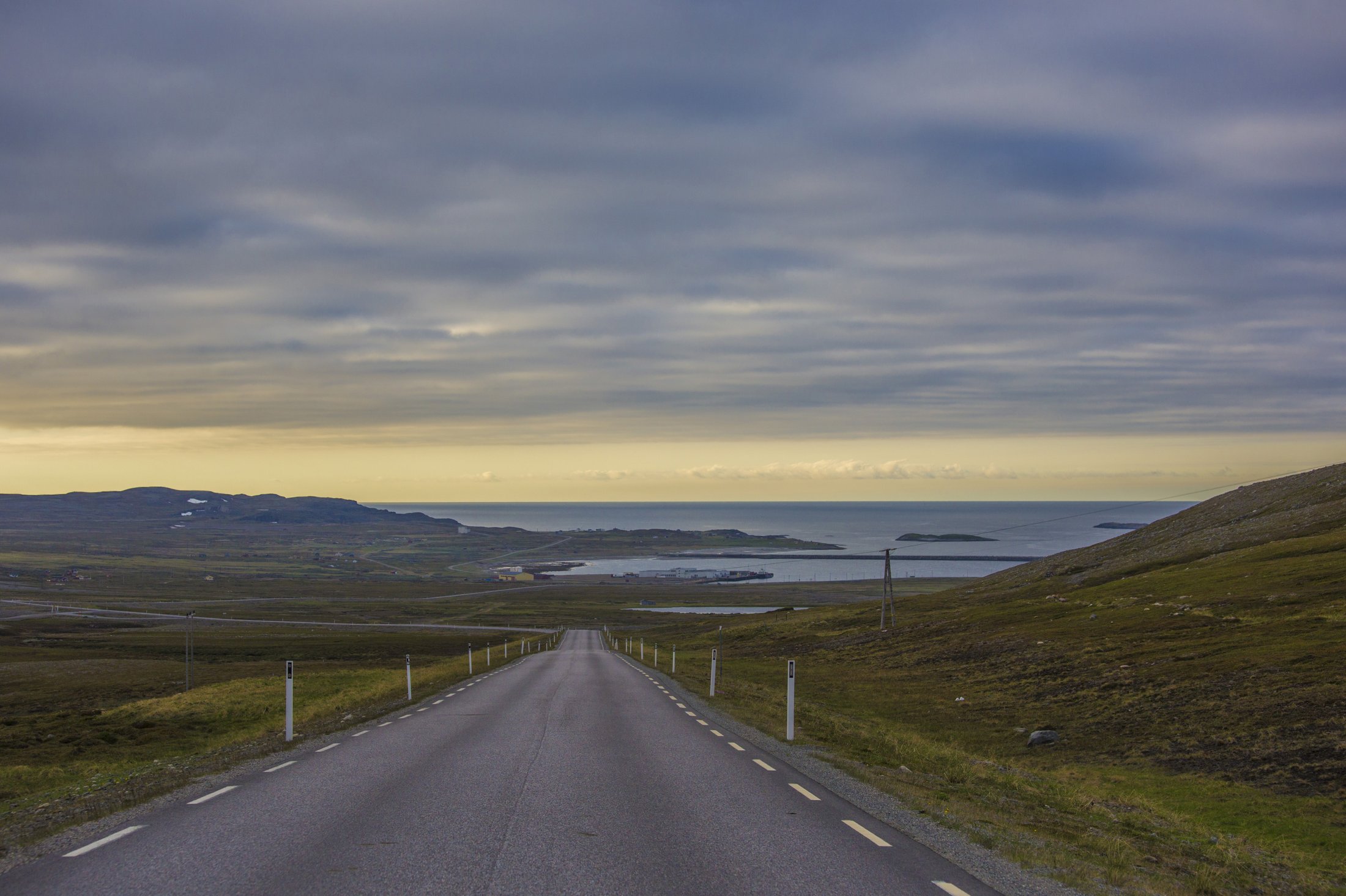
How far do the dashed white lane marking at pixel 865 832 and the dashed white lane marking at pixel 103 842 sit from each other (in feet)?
25.8

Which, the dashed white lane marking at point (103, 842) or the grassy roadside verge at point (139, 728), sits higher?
the dashed white lane marking at point (103, 842)

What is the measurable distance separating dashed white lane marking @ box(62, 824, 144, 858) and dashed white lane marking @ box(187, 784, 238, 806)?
4.23 feet

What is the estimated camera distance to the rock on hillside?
66688mm

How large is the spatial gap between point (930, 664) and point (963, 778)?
32.4 m

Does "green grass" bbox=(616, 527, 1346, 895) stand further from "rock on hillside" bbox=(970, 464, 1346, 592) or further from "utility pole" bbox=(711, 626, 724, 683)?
"rock on hillside" bbox=(970, 464, 1346, 592)

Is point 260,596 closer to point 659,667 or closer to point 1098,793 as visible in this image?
point 659,667

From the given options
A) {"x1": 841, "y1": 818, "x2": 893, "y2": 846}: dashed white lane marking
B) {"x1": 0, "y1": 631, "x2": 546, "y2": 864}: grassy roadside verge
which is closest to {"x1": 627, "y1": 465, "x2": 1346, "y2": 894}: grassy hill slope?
{"x1": 841, "y1": 818, "x2": 893, "y2": 846}: dashed white lane marking

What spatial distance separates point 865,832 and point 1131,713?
2095cm

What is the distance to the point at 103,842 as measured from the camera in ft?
30.3

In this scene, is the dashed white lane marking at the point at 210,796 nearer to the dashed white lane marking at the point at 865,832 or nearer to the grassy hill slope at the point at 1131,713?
the dashed white lane marking at the point at 865,832

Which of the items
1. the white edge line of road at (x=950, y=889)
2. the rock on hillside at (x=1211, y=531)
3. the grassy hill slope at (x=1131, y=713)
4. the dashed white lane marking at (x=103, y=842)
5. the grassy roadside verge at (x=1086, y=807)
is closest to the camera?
the white edge line of road at (x=950, y=889)

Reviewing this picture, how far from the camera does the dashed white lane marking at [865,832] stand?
972cm

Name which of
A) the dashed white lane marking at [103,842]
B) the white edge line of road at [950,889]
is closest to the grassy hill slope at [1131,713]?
the white edge line of road at [950,889]

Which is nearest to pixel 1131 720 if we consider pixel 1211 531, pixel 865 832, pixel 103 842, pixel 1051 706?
pixel 1051 706
